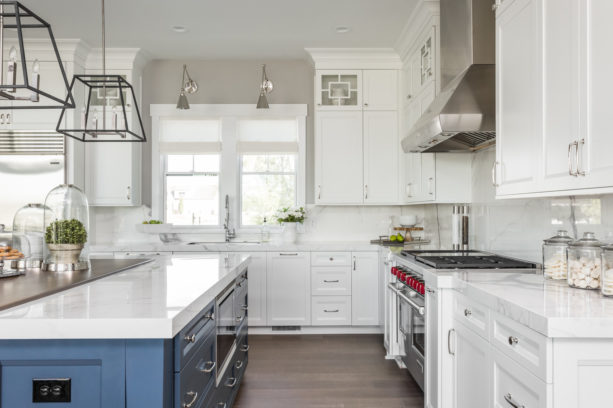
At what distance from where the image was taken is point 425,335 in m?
2.62

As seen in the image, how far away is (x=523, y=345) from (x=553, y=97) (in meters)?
1.03

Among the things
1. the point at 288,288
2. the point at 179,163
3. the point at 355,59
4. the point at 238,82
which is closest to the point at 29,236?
the point at 288,288

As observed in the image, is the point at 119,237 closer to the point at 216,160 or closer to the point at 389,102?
the point at 216,160

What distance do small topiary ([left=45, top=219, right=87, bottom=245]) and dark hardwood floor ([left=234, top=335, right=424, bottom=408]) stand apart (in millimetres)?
1456

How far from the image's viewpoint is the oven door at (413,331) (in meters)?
2.77

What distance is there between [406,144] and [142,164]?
9.91 ft

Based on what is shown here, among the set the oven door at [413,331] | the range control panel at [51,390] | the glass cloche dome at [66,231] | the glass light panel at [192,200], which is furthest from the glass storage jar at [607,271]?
the glass light panel at [192,200]

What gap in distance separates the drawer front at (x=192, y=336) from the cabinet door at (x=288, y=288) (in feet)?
7.83

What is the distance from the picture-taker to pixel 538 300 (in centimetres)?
162

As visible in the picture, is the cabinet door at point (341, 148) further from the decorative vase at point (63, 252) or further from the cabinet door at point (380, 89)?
the decorative vase at point (63, 252)

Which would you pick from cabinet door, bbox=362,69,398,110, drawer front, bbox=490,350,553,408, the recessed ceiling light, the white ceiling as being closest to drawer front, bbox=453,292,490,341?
drawer front, bbox=490,350,553,408

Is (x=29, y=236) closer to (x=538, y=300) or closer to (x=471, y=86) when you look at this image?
(x=538, y=300)

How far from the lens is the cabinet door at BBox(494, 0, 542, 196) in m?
2.00

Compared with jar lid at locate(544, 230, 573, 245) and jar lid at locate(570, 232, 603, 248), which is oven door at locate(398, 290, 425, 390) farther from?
jar lid at locate(570, 232, 603, 248)
